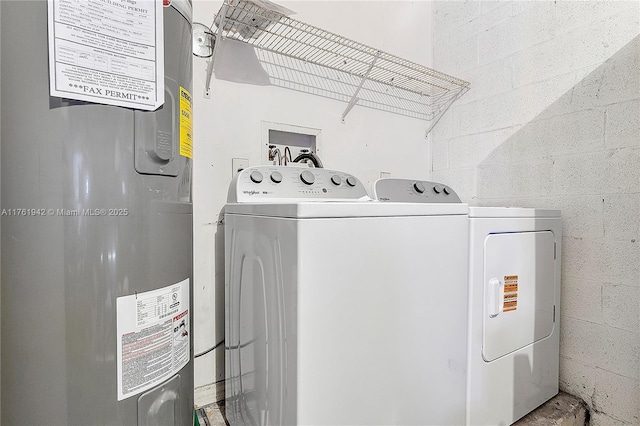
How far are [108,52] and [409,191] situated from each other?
1225 mm

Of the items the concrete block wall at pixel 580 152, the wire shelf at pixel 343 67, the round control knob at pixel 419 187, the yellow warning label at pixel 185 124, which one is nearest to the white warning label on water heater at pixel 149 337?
the yellow warning label at pixel 185 124

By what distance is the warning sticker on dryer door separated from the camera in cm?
115

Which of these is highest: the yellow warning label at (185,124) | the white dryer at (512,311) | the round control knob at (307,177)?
the yellow warning label at (185,124)

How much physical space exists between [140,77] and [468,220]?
96 centimetres

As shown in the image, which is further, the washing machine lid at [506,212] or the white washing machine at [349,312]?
the washing machine lid at [506,212]

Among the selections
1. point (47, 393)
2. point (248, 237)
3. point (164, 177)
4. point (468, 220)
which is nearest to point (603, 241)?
point (468, 220)

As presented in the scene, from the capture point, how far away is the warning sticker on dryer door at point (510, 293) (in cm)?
115

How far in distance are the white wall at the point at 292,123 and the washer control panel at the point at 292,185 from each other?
0.73ft

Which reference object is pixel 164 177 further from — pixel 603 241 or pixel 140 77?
pixel 603 241

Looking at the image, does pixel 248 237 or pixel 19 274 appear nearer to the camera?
pixel 19 274

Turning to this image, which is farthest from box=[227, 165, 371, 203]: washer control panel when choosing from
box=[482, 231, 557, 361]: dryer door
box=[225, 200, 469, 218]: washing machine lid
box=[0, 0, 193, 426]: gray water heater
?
box=[482, 231, 557, 361]: dryer door

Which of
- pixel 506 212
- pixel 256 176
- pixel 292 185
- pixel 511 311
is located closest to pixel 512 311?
pixel 511 311

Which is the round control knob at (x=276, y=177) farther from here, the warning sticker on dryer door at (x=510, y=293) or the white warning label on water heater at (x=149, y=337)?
the warning sticker on dryer door at (x=510, y=293)

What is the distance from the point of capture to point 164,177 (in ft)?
2.44
